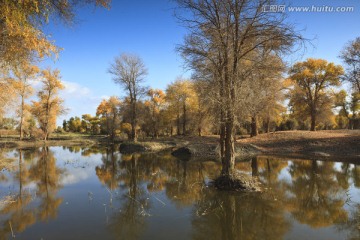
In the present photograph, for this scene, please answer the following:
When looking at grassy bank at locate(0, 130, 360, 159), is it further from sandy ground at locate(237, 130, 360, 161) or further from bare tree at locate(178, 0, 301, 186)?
bare tree at locate(178, 0, 301, 186)

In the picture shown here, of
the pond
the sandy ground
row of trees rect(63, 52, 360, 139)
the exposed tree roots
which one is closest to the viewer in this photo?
the pond

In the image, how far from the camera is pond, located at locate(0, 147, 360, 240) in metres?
6.44

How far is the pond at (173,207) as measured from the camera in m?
6.44

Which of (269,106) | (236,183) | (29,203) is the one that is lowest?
(29,203)

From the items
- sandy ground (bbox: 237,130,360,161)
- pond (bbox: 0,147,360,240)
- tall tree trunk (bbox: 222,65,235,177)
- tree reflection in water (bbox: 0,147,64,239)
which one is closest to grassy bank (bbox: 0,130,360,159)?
sandy ground (bbox: 237,130,360,161)

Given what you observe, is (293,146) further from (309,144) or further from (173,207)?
(173,207)

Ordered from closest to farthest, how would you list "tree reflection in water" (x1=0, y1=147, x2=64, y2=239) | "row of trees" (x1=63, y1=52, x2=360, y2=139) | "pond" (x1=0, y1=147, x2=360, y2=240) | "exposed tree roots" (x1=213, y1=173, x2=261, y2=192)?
"pond" (x1=0, y1=147, x2=360, y2=240) < "tree reflection in water" (x1=0, y1=147, x2=64, y2=239) < "exposed tree roots" (x1=213, y1=173, x2=261, y2=192) < "row of trees" (x1=63, y1=52, x2=360, y2=139)

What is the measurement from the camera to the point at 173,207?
8562 millimetres

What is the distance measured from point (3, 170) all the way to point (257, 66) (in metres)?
15.6

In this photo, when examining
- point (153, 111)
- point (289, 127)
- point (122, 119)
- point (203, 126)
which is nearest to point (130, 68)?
point (203, 126)

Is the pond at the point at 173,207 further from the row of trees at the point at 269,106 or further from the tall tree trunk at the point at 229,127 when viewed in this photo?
the row of trees at the point at 269,106

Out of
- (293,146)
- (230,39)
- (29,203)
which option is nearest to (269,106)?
(293,146)

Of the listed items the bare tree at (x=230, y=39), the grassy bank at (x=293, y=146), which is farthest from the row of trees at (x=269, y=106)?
the bare tree at (x=230, y=39)

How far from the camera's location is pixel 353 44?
24953mm
